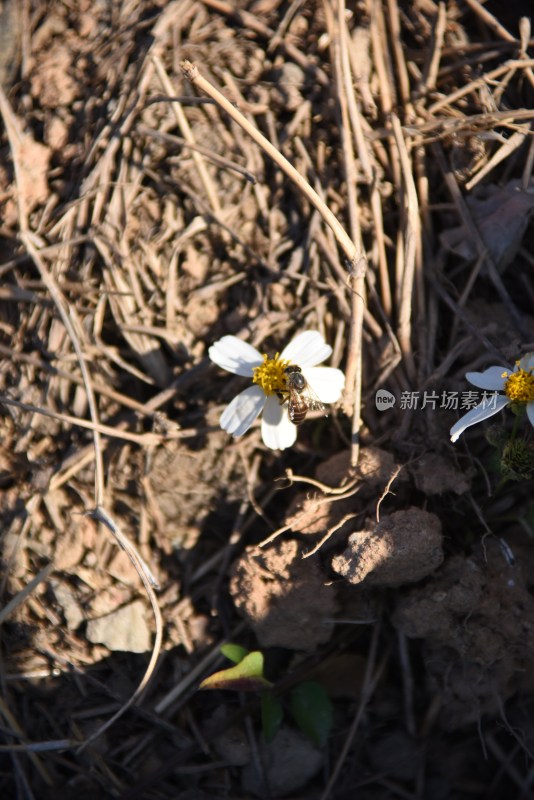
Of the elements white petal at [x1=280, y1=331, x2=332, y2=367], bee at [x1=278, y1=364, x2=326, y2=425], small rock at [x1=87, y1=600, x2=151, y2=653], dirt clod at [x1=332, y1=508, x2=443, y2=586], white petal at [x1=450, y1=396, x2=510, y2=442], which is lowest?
small rock at [x1=87, y1=600, x2=151, y2=653]

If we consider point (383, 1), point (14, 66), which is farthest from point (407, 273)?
point (14, 66)

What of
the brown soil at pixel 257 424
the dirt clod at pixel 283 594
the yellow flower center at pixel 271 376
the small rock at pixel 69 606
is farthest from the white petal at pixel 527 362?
the small rock at pixel 69 606

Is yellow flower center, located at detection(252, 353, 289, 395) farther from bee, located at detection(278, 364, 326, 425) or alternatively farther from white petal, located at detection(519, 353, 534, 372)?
white petal, located at detection(519, 353, 534, 372)

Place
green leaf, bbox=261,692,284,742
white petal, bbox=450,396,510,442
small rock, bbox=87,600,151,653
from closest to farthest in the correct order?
white petal, bbox=450,396,510,442 → green leaf, bbox=261,692,284,742 → small rock, bbox=87,600,151,653

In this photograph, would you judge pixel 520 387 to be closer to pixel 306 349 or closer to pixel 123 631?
pixel 306 349

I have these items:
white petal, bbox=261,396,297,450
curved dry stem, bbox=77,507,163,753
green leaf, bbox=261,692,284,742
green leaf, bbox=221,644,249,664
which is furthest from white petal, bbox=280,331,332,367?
green leaf, bbox=261,692,284,742

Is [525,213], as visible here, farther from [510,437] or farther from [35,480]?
[35,480]

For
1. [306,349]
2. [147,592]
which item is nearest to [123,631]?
[147,592]
